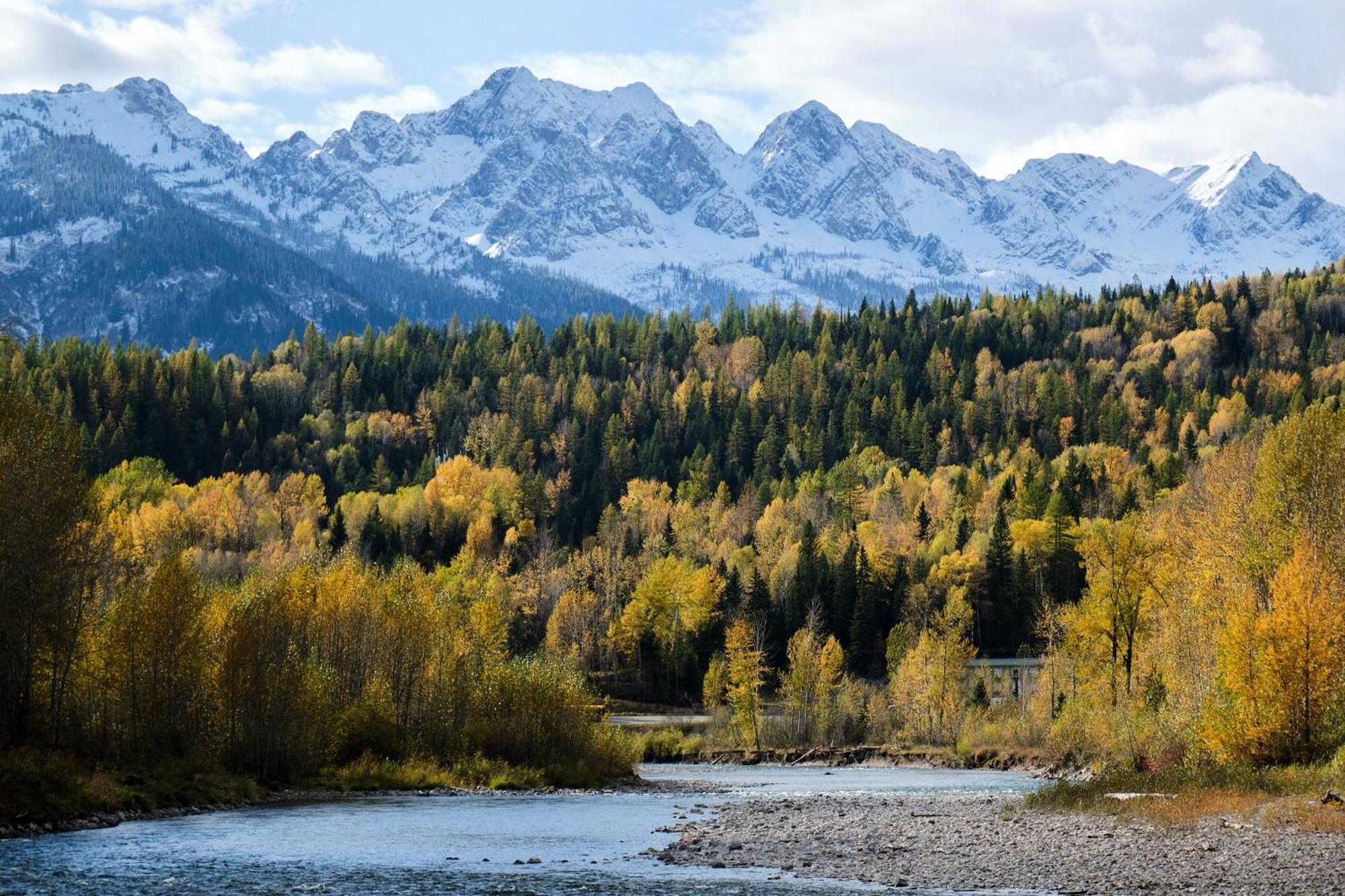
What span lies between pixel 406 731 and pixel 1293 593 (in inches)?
1948

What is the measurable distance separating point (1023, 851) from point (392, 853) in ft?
72.5

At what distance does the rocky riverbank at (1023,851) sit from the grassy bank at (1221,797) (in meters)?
0.91

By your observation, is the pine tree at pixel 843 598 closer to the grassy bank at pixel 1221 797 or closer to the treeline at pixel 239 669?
the treeline at pixel 239 669

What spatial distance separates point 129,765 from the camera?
62.0m

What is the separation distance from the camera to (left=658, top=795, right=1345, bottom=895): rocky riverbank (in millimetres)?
39375

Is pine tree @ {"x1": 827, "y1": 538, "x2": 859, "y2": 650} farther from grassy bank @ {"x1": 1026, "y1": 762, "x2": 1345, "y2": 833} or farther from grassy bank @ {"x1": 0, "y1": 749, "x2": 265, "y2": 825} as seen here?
grassy bank @ {"x1": 0, "y1": 749, "x2": 265, "y2": 825}

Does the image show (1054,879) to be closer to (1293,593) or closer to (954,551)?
(1293,593)

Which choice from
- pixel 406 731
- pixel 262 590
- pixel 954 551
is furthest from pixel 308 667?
pixel 954 551

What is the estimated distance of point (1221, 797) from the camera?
51.2 m

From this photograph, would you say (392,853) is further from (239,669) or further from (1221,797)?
(1221,797)

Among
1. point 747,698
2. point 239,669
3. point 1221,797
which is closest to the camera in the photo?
point 1221,797

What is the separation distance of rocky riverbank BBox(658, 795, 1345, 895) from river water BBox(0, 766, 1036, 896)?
8.82ft

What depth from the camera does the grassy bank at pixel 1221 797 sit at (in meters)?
→ 46.4

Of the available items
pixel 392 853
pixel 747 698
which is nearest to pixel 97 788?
pixel 392 853
